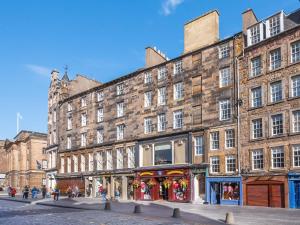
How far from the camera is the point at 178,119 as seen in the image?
42.0 meters

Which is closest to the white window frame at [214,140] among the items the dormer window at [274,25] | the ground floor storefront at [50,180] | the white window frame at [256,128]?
the white window frame at [256,128]

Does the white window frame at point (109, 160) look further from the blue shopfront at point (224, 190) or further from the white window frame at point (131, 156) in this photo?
the blue shopfront at point (224, 190)

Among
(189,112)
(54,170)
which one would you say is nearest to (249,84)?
(189,112)

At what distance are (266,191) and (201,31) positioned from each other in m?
17.5

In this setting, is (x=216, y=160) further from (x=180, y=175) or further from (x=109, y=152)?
(x=109, y=152)

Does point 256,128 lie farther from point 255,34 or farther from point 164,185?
point 164,185

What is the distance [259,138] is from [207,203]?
819 centimetres

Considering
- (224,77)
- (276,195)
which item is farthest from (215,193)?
(224,77)

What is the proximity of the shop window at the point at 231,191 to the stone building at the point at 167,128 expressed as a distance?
0.09 m

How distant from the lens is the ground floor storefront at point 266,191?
3231 centimetres

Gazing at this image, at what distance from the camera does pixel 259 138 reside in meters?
34.4

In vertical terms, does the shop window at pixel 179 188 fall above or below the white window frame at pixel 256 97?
below

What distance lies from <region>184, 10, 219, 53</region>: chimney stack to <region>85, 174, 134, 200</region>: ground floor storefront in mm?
16397

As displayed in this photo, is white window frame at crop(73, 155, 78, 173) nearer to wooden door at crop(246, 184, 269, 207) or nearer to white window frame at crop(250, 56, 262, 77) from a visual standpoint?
wooden door at crop(246, 184, 269, 207)
